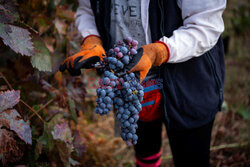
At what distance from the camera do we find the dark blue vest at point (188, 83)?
1.02 metres

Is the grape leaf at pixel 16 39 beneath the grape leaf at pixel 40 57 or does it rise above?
above

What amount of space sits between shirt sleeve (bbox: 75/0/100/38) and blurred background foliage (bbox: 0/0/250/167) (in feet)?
0.40

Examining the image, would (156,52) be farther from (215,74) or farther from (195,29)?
(215,74)

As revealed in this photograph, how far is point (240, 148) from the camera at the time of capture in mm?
1958

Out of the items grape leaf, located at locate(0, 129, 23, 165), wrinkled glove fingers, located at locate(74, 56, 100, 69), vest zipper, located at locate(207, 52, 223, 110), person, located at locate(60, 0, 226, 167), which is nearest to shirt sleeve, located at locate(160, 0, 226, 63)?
person, located at locate(60, 0, 226, 167)

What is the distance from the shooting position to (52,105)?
1535 mm

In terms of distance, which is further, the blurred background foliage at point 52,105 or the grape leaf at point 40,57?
the grape leaf at point 40,57

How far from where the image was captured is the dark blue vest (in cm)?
102

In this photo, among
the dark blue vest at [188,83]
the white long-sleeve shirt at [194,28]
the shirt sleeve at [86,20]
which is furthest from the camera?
the shirt sleeve at [86,20]

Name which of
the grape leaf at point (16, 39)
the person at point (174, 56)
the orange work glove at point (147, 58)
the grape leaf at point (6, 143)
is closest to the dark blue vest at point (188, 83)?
the person at point (174, 56)

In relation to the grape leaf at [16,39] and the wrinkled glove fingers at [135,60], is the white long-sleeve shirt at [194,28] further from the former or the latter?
the grape leaf at [16,39]

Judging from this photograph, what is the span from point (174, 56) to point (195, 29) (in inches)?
5.4

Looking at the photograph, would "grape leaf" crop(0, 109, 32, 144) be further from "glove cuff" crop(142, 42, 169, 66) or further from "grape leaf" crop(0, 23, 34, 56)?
"glove cuff" crop(142, 42, 169, 66)

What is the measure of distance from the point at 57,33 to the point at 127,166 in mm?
1235
